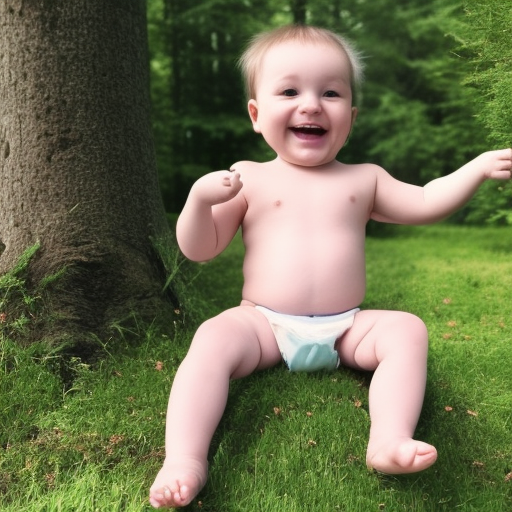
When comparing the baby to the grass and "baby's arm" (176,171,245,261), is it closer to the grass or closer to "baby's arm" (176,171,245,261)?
"baby's arm" (176,171,245,261)

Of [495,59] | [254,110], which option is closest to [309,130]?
[254,110]

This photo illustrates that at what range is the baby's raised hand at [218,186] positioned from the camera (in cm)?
213

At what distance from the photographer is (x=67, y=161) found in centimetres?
271

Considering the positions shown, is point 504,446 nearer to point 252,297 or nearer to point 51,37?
point 252,297

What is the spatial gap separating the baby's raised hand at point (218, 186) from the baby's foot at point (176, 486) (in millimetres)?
800

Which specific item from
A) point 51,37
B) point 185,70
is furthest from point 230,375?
point 185,70

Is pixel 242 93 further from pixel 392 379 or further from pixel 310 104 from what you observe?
pixel 392 379

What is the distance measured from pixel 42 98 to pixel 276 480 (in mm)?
1682

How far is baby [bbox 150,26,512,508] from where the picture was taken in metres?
2.22

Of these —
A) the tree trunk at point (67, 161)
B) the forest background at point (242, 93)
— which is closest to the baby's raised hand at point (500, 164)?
the tree trunk at point (67, 161)

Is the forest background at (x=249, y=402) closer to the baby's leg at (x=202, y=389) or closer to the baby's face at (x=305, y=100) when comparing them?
the baby's leg at (x=202, y=389)

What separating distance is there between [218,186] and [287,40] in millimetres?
630

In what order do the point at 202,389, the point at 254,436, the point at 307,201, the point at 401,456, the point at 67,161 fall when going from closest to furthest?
the point at 401,456 < the point at 202,389 < the point at 254,436 < the point at 307,201 < the point at 67,161

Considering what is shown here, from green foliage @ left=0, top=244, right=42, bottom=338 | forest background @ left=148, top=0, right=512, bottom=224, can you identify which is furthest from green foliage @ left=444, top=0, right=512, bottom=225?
forest background @ left=148, top=0, right=512, bottom=224
